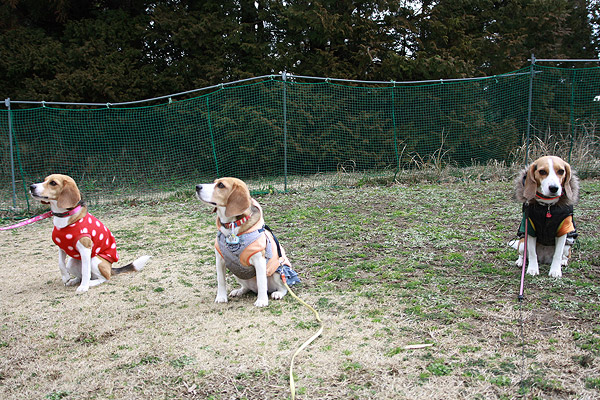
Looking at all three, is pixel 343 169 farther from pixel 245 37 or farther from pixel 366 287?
pixel 366 287

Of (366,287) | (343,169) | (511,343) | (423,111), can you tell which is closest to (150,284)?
(366,287)

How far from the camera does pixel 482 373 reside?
230 cm

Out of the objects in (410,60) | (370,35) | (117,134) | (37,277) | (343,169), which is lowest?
(37,277)

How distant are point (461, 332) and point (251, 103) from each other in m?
8.80

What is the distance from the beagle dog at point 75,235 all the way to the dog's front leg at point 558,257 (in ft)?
12.6

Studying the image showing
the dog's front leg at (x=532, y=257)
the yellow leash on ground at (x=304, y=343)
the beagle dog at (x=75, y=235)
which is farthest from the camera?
the beagle dog at (x=75, y=235)

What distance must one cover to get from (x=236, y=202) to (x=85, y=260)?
→ 164cm

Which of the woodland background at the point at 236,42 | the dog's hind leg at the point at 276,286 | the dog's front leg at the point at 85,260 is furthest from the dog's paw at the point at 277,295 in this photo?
the woodland background at the point at 236,42

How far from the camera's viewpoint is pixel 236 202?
3.24 m

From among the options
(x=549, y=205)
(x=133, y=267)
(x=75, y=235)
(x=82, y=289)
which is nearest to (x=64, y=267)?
(x=82, y=289)

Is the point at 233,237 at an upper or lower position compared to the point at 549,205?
lower

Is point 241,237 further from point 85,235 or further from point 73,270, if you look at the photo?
point 73,270

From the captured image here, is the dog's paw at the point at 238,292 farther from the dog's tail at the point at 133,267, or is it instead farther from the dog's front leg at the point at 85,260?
the dog's front leg at the point at 85,260

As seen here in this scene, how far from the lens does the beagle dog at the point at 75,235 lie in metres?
3.84
